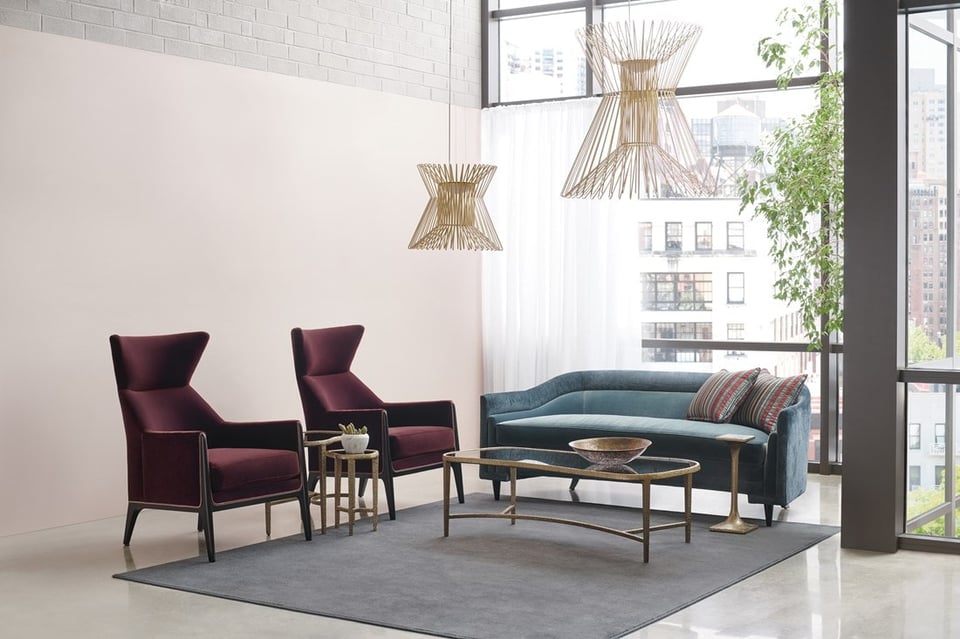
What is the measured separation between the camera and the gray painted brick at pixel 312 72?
25.1ft

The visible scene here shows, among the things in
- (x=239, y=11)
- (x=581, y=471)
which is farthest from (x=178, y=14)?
(x=581, y=471)

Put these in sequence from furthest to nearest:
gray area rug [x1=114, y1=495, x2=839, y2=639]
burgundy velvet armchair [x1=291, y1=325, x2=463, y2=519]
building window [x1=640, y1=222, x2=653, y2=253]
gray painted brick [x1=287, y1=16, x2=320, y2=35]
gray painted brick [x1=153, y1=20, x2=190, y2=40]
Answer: building window [x1=640, y1=222, x2=653, y2=253] → gray painted brick [x1=287, y1=16, x2=320, y2=35] → gray painted brick [x1=153, y1=20, x2=190, y2=40] → burgundy velvet armchair [x1=291, y1=325, x2=463, y2=519] → gray area rug [x1=114, y1=495, x2=839, y2=639]

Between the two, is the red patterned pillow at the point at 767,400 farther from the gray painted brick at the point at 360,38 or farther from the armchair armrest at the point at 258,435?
the gray painted brick at the point at 360,38

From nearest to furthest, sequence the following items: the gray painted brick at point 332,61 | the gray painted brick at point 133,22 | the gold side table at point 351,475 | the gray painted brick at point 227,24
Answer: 1. the gold side table at point 351,475
2. the gray painted brick at point 133,22
3. the gray painted brick at point 227,24
4. the gray painted brick at point 332,61

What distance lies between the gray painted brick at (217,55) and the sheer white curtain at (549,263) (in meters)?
2.62

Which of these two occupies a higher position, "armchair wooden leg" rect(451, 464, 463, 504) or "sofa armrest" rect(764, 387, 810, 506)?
"sofa armrest" rect(764, 387, 810, 506)

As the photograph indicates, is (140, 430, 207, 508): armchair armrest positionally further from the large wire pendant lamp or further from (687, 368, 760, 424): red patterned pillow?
(687, 368, 760, 424): red patterned pillow

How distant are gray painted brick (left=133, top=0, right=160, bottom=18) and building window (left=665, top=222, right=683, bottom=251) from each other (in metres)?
3.92

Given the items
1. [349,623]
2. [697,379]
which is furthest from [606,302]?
[349,623]

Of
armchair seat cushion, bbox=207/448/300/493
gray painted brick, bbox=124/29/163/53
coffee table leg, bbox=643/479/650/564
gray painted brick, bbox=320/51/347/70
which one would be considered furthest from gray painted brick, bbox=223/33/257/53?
coffee table leg, bbox=643/479/650/564

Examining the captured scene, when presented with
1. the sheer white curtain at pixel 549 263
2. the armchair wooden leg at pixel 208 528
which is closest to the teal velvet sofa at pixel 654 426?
the sheer white curtain at pixel 549 263

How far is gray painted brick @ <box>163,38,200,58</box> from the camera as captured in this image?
6.79 m

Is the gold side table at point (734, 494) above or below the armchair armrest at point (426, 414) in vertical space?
below

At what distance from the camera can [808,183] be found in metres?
7.20
